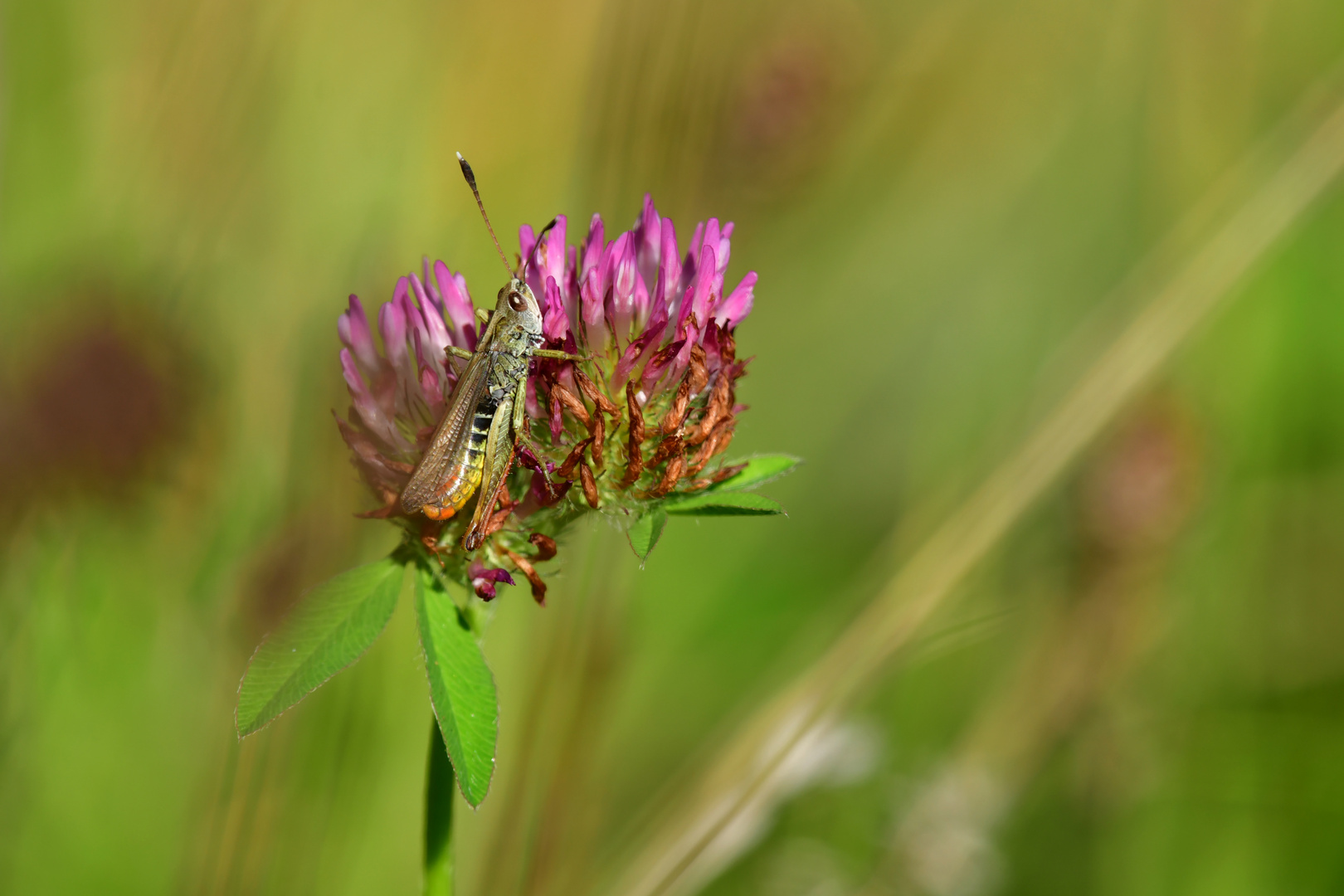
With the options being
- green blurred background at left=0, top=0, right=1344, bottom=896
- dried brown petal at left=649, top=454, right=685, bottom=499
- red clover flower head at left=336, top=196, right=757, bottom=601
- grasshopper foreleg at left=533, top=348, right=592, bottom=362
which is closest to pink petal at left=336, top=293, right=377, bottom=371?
red clover flower head at left=336, top=196, right=757, bottom=601

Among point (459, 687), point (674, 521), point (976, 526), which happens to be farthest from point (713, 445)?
point (674, 521)

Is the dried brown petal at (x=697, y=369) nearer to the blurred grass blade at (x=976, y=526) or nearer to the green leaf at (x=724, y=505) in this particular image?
the green leaf at (x=724, y=505)

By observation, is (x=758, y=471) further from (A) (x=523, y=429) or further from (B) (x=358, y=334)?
(B) (x=358, y=334)

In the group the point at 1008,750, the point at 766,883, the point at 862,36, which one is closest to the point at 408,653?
the point at 766,883

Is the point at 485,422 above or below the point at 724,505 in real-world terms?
above

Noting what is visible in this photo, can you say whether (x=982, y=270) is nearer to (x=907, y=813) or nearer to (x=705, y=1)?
(x=705, y=1)

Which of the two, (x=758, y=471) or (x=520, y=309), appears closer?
(x=520, y=309)
